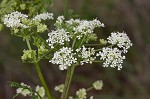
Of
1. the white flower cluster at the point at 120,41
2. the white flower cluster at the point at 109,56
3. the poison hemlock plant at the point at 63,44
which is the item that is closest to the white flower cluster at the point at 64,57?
the poison hemlock plant at the point at 63,44

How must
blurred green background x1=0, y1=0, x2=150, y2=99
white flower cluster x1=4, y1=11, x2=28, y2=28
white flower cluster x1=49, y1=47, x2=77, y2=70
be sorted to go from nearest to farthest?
white flower cluster x1=49, y1=47, x2=77, y2=70 → white flower cluster x1=4, y1=11, x2=28, y2=28 → blurred green background x1=0, y1=0, x2=150, y2=99

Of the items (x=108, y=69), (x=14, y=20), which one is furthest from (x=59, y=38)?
(x=108, y=69)

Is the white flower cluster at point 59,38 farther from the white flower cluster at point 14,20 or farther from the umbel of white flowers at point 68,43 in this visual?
the white flower cluster at point 14,20

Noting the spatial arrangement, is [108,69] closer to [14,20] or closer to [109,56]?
[109,56]

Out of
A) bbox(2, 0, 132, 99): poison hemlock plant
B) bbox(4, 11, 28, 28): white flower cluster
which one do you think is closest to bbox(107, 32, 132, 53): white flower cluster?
bbox(2, 0, 132, 99): poison hemlock plant

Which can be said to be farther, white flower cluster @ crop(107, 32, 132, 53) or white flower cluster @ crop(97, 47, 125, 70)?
white flower cluster @ crop(107, 32, 132, 53)

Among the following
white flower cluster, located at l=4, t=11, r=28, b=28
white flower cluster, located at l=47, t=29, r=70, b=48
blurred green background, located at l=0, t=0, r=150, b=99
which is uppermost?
blurred green background, located at l=0, t=0, r=150, b=99

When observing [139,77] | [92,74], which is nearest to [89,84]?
[92,74]

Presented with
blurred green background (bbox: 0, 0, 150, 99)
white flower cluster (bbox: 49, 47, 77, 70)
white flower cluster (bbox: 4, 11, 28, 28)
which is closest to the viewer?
white flower cluster (bbox: 49, 47, 77, 70)

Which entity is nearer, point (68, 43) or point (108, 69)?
point (68, 43)

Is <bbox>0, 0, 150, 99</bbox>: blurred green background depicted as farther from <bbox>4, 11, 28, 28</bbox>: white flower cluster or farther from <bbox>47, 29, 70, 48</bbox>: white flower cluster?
<bbox>47, 29, 70, 48</bbox>: white flower cluster
